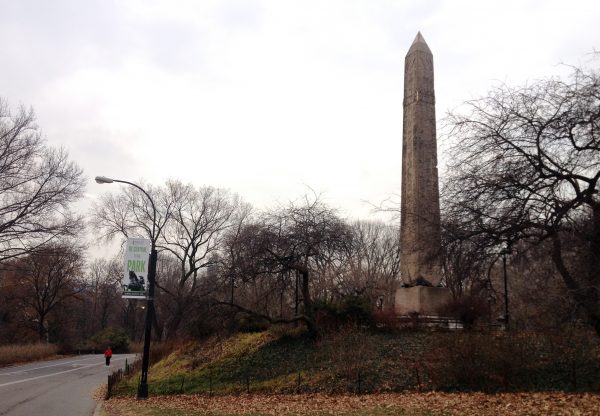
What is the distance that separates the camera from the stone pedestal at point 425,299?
20234mm

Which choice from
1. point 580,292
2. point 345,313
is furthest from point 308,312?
point 580,292

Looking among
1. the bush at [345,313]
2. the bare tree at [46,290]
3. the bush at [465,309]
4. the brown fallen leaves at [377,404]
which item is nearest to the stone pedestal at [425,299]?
the bush at [465,309]

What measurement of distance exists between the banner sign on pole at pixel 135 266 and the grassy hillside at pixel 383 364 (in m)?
4.69

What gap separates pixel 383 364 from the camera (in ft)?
56.4

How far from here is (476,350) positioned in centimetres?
1391

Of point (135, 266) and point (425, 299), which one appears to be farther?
point (425, 299)

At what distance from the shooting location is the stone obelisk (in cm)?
1955

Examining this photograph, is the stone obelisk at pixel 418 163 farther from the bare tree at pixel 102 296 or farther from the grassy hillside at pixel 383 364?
the bare tree at pixel 102 296

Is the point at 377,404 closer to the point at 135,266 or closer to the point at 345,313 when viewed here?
the point at 135,266

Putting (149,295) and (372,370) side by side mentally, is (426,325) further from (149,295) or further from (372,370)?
(149,295)

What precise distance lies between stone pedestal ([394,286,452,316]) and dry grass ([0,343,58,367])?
3333cm

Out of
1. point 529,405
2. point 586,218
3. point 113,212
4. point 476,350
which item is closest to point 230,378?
point 476,350

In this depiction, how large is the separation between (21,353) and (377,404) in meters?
40.1

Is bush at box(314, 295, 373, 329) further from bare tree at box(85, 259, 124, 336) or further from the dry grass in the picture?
bare tree at box(85, 259, 124, 336)
